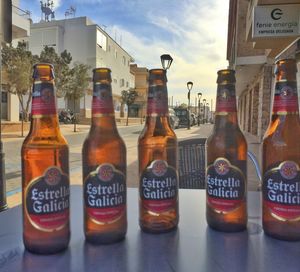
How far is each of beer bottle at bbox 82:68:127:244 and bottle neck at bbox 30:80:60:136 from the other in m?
0.09

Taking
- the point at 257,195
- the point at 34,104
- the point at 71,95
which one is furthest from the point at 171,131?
the point at 71,95

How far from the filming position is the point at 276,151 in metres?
0.82

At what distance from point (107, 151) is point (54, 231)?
0.72 ft

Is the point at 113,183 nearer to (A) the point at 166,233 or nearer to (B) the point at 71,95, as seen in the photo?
(A) the point at 166,233

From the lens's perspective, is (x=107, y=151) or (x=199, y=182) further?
(x=199, y=182)

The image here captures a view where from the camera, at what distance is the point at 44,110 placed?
0.74 meters

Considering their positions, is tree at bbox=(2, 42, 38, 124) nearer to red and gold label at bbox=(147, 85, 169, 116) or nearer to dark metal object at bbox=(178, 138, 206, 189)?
dark metal object at bbox=(178, 138, 206, 189)

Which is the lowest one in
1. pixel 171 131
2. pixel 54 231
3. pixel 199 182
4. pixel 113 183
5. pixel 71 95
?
pixel 199 182

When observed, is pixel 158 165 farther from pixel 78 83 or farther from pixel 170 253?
pixel 78 83

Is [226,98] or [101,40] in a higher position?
[101,40]

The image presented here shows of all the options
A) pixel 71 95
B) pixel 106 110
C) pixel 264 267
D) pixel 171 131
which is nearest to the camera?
pixel 264 267

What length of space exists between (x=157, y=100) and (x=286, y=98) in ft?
1.08

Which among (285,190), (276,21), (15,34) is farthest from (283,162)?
(15,34)

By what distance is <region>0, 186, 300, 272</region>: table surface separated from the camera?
0.69 metres
